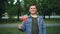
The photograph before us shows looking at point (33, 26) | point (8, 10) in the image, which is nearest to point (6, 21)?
point (8, 10)

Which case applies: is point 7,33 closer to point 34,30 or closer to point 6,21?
point 6,21

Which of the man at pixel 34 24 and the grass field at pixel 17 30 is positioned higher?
the man at pixel 34 24

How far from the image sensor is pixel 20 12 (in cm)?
577

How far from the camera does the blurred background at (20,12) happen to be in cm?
562

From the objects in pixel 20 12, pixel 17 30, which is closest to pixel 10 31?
pixel 17 30

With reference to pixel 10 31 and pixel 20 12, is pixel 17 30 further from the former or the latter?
pixel 20 12

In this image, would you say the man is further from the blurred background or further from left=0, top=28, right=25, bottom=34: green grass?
left=0, top=28, right=25, bottom=34: green grass

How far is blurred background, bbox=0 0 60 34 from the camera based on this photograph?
5621 millimetres

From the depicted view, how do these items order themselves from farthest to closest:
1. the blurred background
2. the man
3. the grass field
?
the grass field
the blurred background
the man

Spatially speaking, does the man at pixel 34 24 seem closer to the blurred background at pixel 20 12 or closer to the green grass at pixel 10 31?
the blurred background at pixel 20 12

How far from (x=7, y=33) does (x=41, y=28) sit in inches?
166

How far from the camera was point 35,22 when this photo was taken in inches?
74.2

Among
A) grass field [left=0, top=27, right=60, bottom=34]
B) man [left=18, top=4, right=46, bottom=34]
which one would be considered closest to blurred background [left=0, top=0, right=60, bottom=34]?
grass field [left=0, top=27, right=60, bottom=34]

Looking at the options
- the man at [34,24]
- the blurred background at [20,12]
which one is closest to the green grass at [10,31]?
the blurred background at [20,12]
